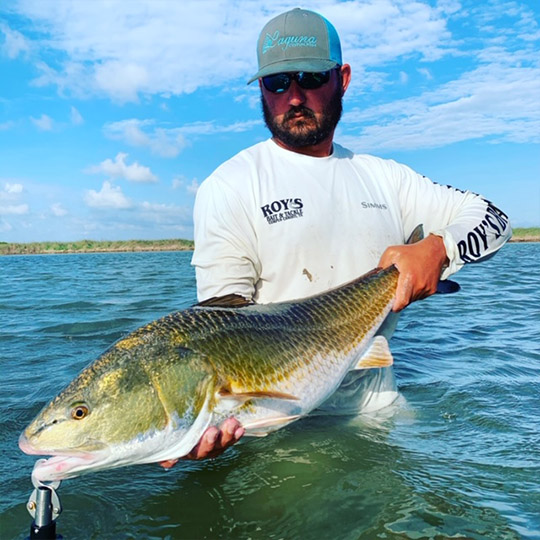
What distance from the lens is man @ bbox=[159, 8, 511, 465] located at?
3.76 meters

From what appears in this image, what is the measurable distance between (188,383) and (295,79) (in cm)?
233

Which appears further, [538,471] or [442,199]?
[442,199]

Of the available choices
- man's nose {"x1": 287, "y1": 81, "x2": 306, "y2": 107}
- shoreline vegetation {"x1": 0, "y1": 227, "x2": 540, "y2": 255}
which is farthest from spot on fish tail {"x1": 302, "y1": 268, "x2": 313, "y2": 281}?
shoreline vegetation {"x1": 0, "y1": 227, "x2": 540, "y2": 255}

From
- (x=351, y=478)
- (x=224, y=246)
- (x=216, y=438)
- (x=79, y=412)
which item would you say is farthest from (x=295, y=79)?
(x=351, y=478)

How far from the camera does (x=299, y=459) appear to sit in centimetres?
404

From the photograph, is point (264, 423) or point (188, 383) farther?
point (264, 423)

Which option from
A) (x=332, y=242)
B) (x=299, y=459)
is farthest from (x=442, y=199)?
(x=299, y=459)

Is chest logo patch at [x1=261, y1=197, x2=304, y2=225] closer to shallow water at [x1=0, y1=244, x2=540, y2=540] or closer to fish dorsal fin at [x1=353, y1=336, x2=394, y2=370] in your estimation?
fish dorsal fin at [x1=353, y1=336, x2=394, y2=370]

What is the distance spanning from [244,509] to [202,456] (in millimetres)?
678

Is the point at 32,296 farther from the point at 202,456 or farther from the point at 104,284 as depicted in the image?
the point at 202,456

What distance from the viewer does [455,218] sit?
423cm

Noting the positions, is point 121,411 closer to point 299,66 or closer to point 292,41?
point 299,66

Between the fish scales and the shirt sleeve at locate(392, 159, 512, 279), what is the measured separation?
976mm

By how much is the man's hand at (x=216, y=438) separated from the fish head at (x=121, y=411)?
79 mm
